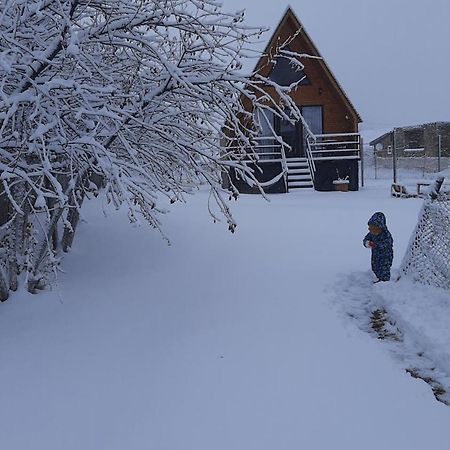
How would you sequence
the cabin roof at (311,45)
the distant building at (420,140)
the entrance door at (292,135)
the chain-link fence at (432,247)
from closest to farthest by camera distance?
the chain-link fence at (432,247) < the cabin roof at (311,45) < the entrance door at (292,135) < the distant building at (420,140)

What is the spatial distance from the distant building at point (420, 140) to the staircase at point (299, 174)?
73.6ft

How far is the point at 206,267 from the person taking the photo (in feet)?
22.9

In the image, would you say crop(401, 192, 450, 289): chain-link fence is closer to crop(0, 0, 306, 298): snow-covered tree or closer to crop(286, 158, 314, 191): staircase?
crop(0, 0, 306, 298): snow-covered tree

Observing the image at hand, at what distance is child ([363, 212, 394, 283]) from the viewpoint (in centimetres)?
625

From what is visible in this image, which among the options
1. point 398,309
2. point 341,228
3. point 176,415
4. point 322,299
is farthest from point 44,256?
point 341,228

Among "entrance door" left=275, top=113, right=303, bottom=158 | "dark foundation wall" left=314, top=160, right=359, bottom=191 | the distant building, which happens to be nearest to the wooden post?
"dark foundation wall" left=314, top=160, right=359, bottom=191

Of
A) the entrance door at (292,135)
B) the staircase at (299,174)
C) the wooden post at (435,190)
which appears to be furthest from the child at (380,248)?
the entrance door at (292,135)

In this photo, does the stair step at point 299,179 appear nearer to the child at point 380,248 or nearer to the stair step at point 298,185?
the stair step at point 298,185

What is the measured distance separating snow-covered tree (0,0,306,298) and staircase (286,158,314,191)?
1465cm

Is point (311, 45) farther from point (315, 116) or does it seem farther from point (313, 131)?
point (313, 131)

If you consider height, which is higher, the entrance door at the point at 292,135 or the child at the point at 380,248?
the entrance door at the point at 292,135

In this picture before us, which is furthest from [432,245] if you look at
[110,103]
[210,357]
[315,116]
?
[315,116]

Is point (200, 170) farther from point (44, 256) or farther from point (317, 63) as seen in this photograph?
point (317, 63)

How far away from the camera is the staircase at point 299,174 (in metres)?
19.9
